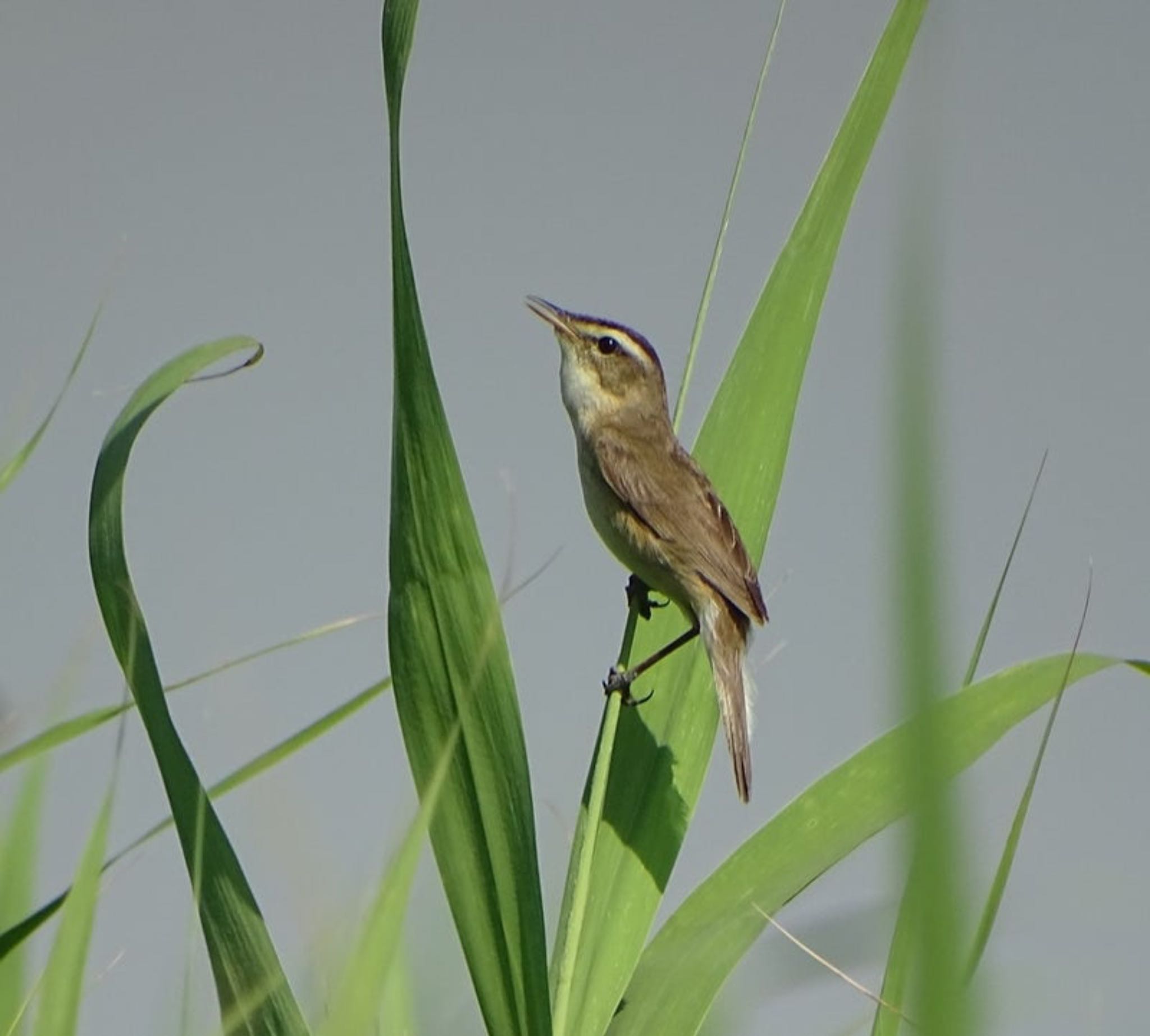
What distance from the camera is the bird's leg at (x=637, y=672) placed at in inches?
71.8

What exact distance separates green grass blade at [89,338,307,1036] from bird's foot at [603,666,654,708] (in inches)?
20.2

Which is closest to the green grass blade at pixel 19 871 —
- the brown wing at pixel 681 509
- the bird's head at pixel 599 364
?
the brown wing at pixel 681 509

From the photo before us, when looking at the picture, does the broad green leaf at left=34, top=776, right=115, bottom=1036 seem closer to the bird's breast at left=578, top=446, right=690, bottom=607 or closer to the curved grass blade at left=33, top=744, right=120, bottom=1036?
the curved grass blade at left=33, top=744, right=120, bottom=1036

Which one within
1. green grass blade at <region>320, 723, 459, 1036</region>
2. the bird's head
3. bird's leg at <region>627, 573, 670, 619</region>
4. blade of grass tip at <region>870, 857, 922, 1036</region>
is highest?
the bird's head

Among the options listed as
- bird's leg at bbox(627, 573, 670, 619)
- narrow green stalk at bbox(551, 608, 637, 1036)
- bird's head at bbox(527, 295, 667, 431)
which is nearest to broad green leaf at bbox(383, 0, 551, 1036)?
A: narrow green stalk at bbox(551, 608, 637, 1036)

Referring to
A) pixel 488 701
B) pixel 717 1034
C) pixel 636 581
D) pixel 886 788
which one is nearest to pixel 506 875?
pixel 488 701

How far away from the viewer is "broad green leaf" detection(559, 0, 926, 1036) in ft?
5.86

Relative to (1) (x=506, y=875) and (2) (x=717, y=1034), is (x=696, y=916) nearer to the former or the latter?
(2) (x=717, y=1034)

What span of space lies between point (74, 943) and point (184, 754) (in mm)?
181

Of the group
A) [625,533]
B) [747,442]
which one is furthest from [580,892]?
[625,533]

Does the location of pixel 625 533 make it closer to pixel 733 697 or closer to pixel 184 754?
pixel 733 697

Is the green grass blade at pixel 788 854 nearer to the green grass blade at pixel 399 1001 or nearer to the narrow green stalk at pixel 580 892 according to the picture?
the narrow green stalk at pixel 580 892

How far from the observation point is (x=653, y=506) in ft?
9.87

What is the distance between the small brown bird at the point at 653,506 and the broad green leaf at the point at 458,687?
35 centimetres
